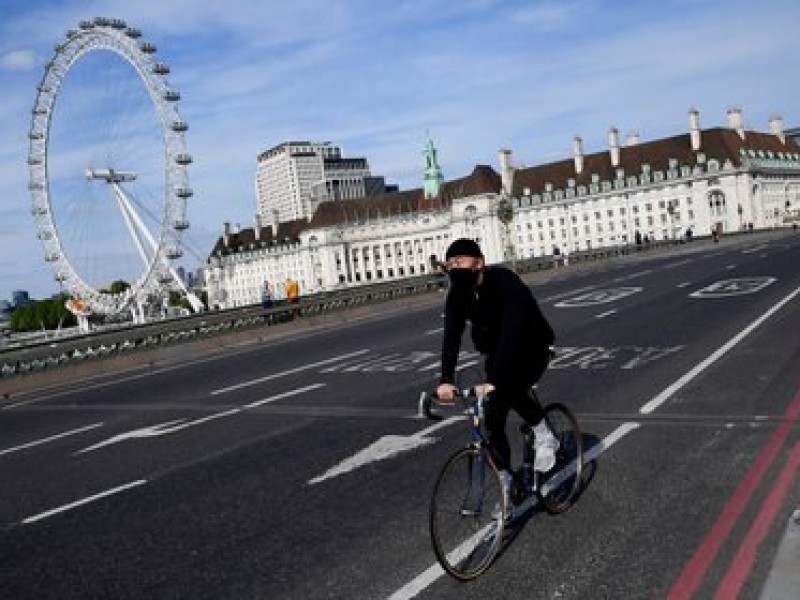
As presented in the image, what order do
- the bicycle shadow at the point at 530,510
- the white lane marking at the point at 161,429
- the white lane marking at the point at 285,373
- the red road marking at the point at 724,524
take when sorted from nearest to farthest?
the red road marking at the point at 724,524 < the bicycle shadow at the point at 530,510 < the white lane marking at the point at 161,429 < the white lane marking at the point at 285,373

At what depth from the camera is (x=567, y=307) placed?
25234 mm

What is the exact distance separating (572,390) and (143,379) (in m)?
12.3

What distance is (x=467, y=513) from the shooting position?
17.4 ft

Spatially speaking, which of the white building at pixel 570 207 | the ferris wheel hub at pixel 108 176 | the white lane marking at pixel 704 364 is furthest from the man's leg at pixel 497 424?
the white building at pixel 570 207

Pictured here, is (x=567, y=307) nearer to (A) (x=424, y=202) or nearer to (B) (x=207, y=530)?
(B) (x=207, y=530)

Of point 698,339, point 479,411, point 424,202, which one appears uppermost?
point 424,202

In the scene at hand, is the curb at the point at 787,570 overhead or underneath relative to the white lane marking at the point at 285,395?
underneath

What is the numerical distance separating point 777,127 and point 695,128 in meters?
28.4

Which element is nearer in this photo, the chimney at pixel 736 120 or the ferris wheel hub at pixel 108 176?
the ferris wheel hub at pixel 108 176

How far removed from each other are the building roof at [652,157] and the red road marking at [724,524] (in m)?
135

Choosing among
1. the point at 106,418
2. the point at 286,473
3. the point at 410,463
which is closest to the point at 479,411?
the point at 410,463

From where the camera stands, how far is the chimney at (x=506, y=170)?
164 meters

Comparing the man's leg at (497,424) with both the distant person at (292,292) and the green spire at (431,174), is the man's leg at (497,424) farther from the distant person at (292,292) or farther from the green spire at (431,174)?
the green spire at (431,174)

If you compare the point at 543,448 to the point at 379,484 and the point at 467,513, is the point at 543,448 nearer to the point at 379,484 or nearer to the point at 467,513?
the point at 467,513
